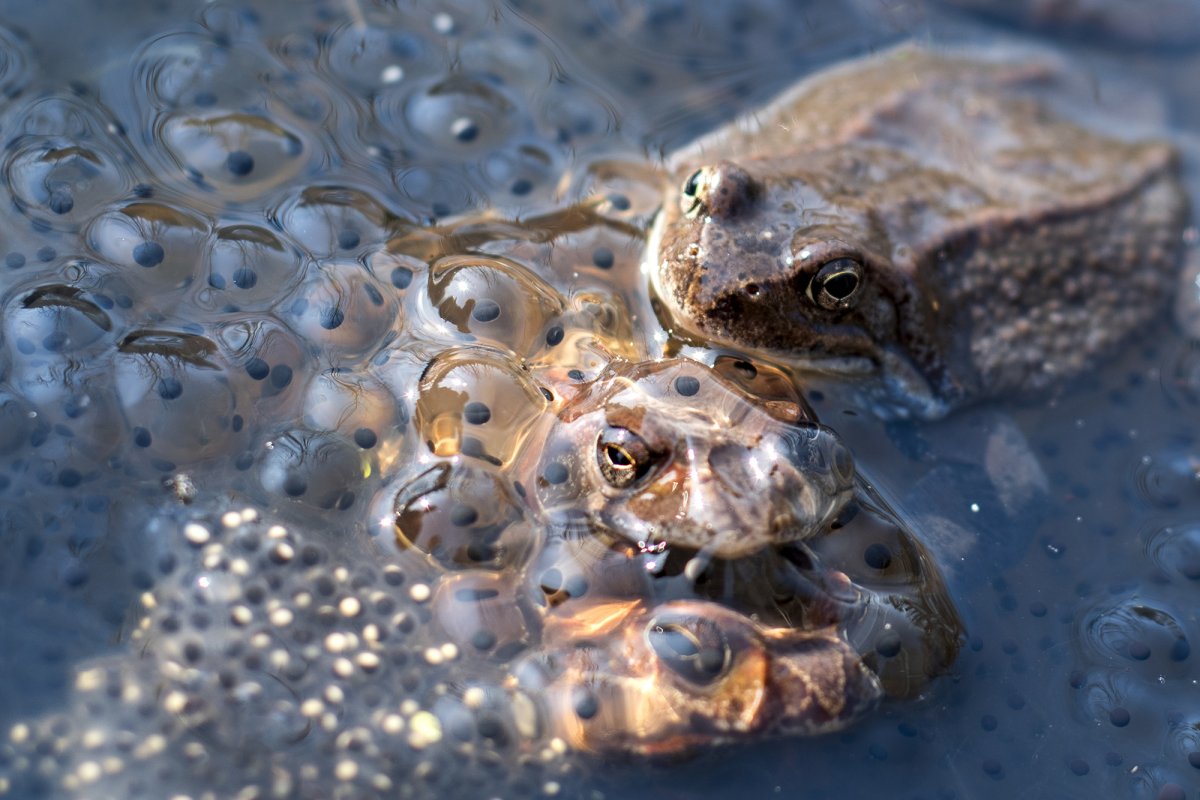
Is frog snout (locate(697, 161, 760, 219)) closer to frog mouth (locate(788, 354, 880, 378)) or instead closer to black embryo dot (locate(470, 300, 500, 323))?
frog mouth (locate(788, 354, 880, 378))

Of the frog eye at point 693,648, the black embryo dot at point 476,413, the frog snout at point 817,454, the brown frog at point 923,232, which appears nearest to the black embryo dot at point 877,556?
the frog snout at point 817,454

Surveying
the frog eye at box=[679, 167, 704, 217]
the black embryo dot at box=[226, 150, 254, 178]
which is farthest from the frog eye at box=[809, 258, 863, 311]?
the black embryo dot at box=[226, 150, 254, 178]

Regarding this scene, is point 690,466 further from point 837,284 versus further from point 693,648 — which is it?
point 837,284

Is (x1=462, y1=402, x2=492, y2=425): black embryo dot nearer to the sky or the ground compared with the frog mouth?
nearer to the sky

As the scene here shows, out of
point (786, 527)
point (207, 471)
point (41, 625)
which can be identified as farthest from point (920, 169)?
point (41, 625)

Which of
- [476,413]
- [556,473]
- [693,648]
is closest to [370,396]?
[476,413]

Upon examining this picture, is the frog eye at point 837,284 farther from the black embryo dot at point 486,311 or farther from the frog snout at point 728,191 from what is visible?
the black embryo dot at point 486,311
